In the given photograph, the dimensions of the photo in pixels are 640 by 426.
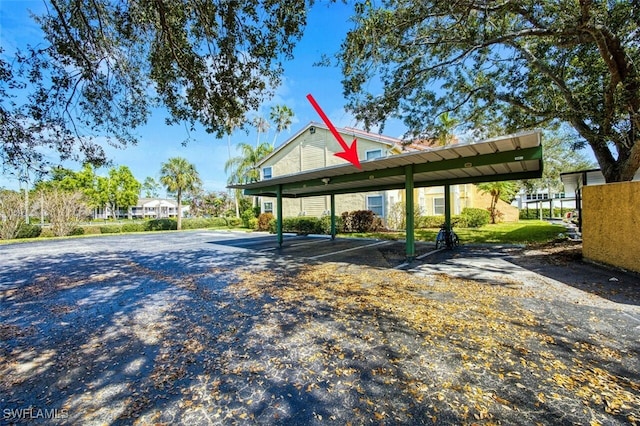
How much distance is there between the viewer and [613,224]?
6.41 metres

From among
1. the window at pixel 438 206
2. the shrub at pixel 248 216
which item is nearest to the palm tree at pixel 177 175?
the shrub at pixel 248 216

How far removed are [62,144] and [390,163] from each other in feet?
23.7

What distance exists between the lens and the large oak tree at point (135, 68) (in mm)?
4543

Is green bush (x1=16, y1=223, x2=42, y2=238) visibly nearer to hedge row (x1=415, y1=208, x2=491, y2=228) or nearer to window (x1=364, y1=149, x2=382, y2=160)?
window (x1=364, y1=149, x2=382, y2=160)

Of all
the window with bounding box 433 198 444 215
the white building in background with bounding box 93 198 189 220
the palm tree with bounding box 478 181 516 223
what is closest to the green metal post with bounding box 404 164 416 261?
the window with bounding box 433 198 444 215

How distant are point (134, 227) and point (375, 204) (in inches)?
866

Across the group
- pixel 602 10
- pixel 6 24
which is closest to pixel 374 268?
pixel 602 10

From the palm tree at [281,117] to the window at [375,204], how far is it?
1521cm

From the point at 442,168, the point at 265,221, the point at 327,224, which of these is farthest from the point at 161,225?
the point at 442,168

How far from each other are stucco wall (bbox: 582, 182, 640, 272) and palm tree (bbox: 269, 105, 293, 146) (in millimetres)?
26329

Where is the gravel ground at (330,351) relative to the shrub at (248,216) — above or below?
below

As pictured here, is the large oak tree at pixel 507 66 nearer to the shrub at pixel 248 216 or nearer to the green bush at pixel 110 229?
the shrub at pixel 248 216

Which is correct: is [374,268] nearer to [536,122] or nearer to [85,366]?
[85,366]

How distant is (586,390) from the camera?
240 cm
